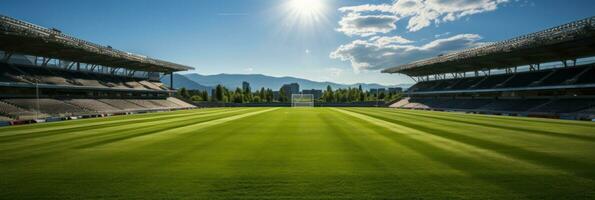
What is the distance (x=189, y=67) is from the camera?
262 ft

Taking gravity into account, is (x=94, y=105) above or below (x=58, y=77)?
below

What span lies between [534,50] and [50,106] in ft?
217

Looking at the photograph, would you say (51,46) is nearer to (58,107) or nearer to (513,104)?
(58,107)

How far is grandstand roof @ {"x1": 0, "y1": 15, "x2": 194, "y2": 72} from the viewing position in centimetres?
3356

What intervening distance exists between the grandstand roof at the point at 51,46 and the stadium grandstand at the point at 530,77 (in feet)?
191

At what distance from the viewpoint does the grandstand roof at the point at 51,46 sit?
33562 millimetres

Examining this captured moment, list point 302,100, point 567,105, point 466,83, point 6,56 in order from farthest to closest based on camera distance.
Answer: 1. point 302,100
2. point 466,83
3. point 6,56
4. point 567,105

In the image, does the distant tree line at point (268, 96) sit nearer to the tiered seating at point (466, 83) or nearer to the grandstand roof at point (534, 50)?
the tiered seating at point (466, 83)

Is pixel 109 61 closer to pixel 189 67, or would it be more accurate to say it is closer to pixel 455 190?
pixel 189 67

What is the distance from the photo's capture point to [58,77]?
163 ft

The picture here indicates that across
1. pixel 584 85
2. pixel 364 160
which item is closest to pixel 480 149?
pixel 364 160

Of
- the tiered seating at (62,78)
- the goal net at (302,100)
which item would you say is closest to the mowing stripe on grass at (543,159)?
the tiered seating at (62,78)

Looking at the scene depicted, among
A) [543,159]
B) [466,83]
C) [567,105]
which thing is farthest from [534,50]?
[543,159]

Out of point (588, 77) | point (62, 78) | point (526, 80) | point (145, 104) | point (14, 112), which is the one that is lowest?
point (14, 112)
